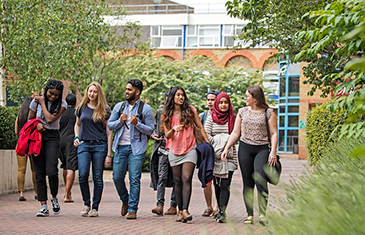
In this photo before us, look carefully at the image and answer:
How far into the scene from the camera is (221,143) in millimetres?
8258

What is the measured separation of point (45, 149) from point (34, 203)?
7.87 ft

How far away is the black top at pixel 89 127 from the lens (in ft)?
26.9

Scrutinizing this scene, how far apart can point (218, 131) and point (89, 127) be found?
2.14 meters

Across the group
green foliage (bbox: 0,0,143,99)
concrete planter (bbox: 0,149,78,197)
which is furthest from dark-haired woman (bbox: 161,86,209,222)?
green foliage (bbox: 0,0,143,99)

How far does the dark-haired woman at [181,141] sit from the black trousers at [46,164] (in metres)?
1.89

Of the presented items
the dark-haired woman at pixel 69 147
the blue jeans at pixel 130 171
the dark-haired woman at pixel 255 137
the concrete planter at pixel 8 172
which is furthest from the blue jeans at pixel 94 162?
the concrete planter at pixel 8 172

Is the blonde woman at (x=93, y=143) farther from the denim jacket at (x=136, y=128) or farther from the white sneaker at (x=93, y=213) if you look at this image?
the denim jacket at (x=136, y=128)

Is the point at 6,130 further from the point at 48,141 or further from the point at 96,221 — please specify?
the point at 96,221

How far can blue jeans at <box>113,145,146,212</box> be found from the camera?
313 inches

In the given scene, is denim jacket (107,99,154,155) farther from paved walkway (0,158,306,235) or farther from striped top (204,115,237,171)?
paved walkway (0,158,306,235)

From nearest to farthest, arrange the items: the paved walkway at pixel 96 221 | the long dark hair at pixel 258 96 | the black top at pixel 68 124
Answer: the paved walkway at pixel 96 221
the long dark hair at pixel 258 96
the black top at pixel 68 124

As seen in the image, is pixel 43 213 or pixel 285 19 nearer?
pixel 43 213

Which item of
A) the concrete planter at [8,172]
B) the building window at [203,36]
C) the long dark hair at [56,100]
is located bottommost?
the concrete planter at [8,172]

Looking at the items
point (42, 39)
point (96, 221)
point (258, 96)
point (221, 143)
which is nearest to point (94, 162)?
point (96, 221)
